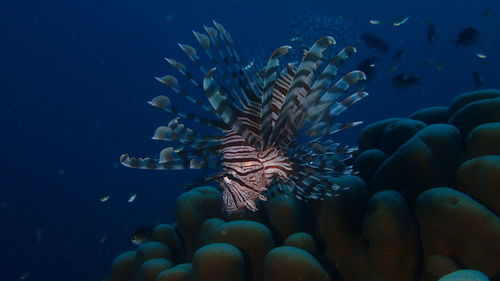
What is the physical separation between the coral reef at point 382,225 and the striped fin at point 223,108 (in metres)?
0.56

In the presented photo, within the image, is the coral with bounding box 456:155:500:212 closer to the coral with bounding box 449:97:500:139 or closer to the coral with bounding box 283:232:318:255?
the coral with bounding box 449:97:500:139


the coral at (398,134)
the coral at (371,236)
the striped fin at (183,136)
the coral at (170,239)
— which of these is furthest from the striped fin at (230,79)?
the coral at (170,239)

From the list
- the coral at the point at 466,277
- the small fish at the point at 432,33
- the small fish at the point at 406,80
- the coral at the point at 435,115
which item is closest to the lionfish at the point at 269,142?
the coral at the point at 466,277

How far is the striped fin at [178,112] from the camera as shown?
8.40 ft

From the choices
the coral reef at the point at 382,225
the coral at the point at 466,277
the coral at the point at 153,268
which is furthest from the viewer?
the coral at the point at 153,268

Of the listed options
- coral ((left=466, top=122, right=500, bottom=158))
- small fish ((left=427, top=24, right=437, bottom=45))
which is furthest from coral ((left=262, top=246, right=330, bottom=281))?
small fish ((left=427, top=24, right=437, bottom=45))

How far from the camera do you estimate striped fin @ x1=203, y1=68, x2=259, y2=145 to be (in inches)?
95.3

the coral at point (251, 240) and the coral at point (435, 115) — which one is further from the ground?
the coral at point (435, 115)

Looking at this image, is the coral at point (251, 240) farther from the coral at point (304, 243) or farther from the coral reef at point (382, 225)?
the coral at point (304, 243)

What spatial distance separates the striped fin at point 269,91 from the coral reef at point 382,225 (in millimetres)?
539

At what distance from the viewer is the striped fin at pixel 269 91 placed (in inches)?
95.8

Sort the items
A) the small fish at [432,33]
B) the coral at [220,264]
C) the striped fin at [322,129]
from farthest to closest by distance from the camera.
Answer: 1. the small fish at [432,33]
2. the striped fin at [322,129]
3. the coral at [220,264]

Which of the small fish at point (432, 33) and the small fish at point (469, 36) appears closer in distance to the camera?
the small fish at point (469, 36)

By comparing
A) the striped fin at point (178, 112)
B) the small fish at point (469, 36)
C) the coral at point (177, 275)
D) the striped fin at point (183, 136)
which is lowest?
the coral at point (177, 275)
